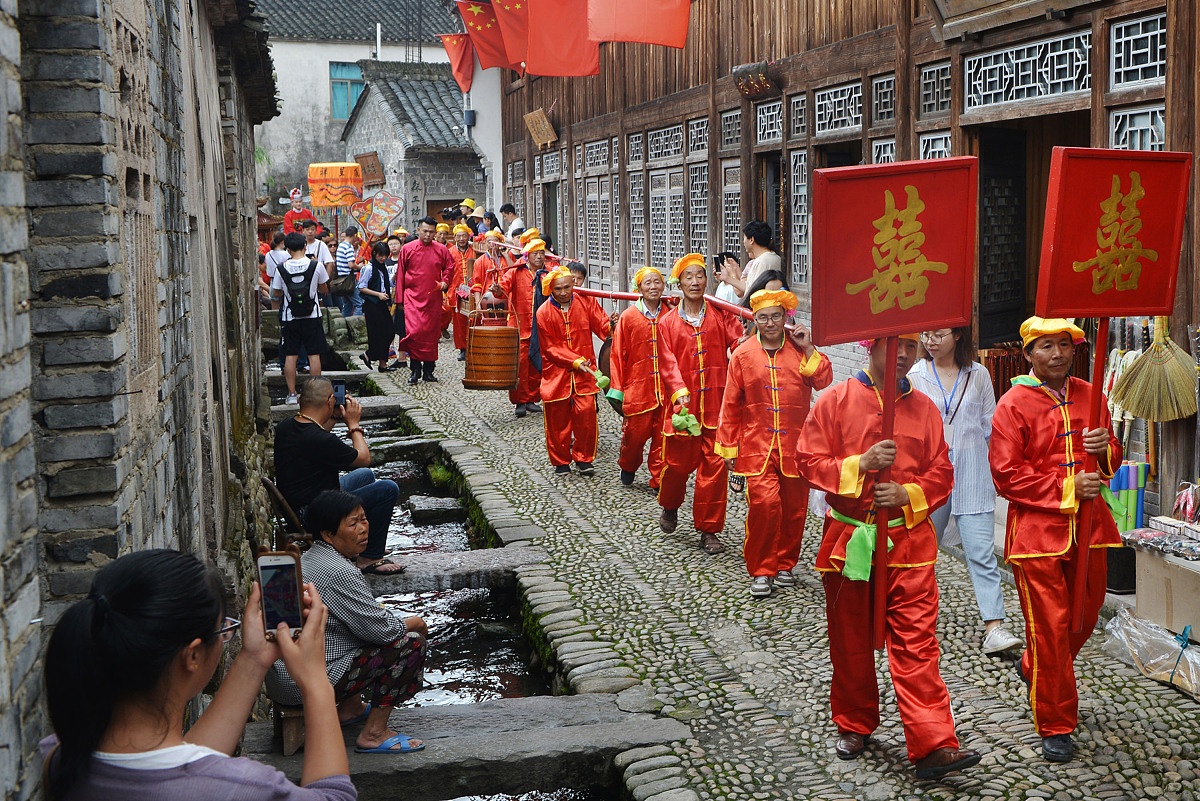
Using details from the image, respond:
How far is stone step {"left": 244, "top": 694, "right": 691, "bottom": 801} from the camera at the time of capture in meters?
4.44

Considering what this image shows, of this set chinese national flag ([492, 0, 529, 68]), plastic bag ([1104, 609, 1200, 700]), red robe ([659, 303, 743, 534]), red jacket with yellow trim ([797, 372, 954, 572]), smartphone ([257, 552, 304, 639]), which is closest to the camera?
smartphone ([257, 552, 304, 639])

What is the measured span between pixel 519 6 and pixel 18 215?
1366 centimetres

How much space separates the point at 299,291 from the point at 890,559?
9.60m

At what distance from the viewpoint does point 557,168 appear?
762 inches

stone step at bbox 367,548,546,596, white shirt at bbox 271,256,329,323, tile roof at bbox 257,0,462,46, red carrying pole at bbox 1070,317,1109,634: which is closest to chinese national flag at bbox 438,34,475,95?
white shirt at bbox 271,256,329,323

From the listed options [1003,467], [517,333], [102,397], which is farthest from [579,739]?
[517,333]

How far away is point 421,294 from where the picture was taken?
1499 centimetres

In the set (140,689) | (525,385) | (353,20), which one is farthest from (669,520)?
(353,20)

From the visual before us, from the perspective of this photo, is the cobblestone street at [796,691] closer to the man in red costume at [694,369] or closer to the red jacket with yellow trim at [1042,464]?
the man in red costume at [694,369]

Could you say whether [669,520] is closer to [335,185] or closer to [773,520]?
[773,520]

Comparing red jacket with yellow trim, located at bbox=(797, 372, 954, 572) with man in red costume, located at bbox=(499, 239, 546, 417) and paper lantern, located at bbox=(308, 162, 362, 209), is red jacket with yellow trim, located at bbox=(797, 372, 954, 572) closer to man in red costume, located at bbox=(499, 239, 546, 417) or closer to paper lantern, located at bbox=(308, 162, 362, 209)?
man in red costume, located at bbox=(499, 239, 546, 417)

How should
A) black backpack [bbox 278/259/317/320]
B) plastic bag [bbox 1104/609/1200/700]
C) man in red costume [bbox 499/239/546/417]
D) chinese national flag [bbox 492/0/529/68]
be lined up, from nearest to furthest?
plastic bag [bbox 1104/609/1200/700], man in red costume [bbox 499/239/546/417], black backpack [bbox 278/259/317/320], chinese national flag [bbox 492/0/529/68]

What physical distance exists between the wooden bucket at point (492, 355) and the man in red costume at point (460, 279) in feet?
17.8

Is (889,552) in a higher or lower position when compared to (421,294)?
lower
